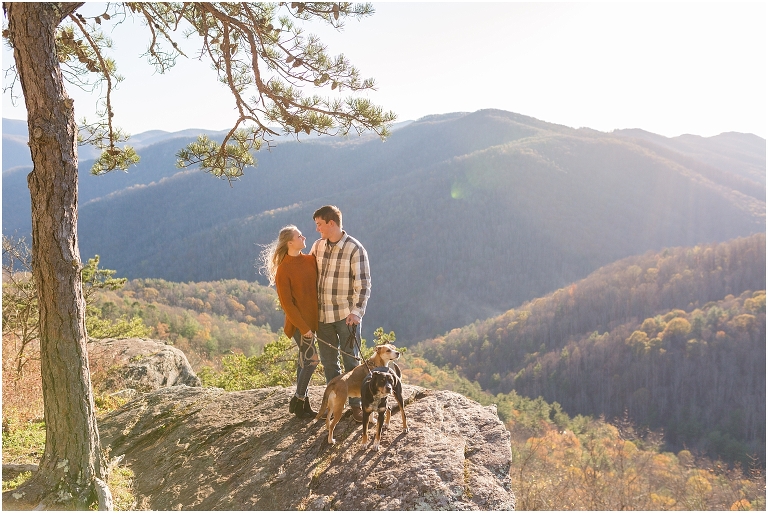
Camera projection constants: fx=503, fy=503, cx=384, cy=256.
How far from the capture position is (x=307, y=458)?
373 centimetres

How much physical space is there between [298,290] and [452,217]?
145243mm

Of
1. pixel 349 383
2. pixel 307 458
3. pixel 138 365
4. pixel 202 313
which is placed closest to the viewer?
pixel 307 458

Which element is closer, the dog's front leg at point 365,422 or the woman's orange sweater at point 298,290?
the dog's front leg at point 365,422

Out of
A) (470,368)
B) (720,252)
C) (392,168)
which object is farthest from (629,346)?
(392,168)

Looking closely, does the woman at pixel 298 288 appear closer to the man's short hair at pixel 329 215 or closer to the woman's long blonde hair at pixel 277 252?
the woman's long blonde hair at pixel 277 252

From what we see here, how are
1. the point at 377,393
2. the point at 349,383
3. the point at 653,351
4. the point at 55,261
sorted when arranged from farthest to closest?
the point at 653,351
the point at 349,383
the point at 377,393
the point at 55,261

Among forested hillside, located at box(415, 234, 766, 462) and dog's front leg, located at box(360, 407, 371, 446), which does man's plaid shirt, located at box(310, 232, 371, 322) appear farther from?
forested hillside, located at box(415, 234, 766, 462)

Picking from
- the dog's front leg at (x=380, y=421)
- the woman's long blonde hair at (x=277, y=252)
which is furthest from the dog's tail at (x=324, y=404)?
the woman's long blonde hair at (x=277, y=252)

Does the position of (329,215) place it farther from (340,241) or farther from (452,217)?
(452,217)

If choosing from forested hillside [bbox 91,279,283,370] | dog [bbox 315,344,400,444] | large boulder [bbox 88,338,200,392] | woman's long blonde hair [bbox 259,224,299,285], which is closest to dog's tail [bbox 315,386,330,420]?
dog [bbox 315,344,400,444]

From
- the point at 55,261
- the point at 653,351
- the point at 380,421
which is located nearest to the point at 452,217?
the point at 653,351

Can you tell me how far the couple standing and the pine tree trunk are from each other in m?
1.46

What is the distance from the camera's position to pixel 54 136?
3340 mm

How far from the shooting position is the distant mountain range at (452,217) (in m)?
125
